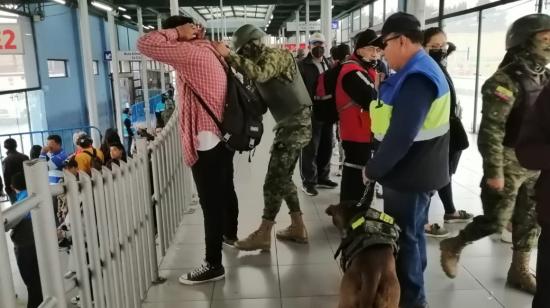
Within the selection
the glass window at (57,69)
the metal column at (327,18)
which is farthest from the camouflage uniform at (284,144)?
the glass window at (57,69)

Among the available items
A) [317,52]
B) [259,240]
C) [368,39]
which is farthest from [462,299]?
[317,52]

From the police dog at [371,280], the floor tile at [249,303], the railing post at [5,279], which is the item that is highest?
the railing post at [5,279]

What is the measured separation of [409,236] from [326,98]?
1829 millimetres

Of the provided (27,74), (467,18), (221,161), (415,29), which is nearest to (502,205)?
(415,29)

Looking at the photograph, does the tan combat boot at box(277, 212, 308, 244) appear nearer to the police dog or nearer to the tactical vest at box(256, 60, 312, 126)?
the tactical vest at box(256, 60, 312, 126)

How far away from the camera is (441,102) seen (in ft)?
6.43

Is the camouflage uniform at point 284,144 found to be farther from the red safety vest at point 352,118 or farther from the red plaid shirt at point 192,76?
the red plaid shirt at point 192,76

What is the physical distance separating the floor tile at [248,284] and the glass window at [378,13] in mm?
12076

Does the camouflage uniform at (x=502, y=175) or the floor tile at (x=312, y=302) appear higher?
the camouflage uniform at (x=502, y=175)

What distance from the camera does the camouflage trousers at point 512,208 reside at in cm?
248

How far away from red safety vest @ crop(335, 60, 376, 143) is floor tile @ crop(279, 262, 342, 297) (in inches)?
35.3

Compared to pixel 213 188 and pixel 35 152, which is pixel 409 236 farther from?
pixel 35 152

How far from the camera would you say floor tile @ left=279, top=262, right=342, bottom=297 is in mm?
2703

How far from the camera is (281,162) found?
124 inches
